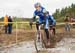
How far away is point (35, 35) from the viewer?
50.4 feet

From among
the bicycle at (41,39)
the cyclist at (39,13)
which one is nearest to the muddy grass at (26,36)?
the bicycle at (41,39)

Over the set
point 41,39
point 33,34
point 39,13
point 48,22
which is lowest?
point 41,39

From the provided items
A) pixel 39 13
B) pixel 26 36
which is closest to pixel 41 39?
pixel 26 36

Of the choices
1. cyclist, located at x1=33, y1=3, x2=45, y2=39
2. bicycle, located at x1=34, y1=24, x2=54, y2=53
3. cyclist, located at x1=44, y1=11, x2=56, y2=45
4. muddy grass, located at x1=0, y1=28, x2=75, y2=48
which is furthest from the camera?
muddy grass, located at x1=0, y1=28, x2=75, y2=48

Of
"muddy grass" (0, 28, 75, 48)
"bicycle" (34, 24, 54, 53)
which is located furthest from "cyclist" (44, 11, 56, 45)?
"muddy grass" (0, 28, 75, 48)

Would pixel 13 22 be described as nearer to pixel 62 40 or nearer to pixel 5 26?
pixel 5 26

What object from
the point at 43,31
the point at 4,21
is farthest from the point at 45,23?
the point at 4,21

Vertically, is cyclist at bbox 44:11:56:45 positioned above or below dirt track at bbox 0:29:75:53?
above

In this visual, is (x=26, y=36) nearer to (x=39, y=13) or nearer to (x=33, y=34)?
(x=33, y=34)

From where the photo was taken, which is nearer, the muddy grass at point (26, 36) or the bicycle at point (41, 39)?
the bicycle at point (41, 39)

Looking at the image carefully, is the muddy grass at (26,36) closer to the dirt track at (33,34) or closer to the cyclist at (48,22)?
the dirt track at (33,34)

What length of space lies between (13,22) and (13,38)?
446 millimetres

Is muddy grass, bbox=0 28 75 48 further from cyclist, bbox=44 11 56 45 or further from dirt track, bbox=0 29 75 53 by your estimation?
cyclist, bbox=44 11 56 45

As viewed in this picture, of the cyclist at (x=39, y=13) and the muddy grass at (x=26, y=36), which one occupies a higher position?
the cyclist at (x=39, y=13)
